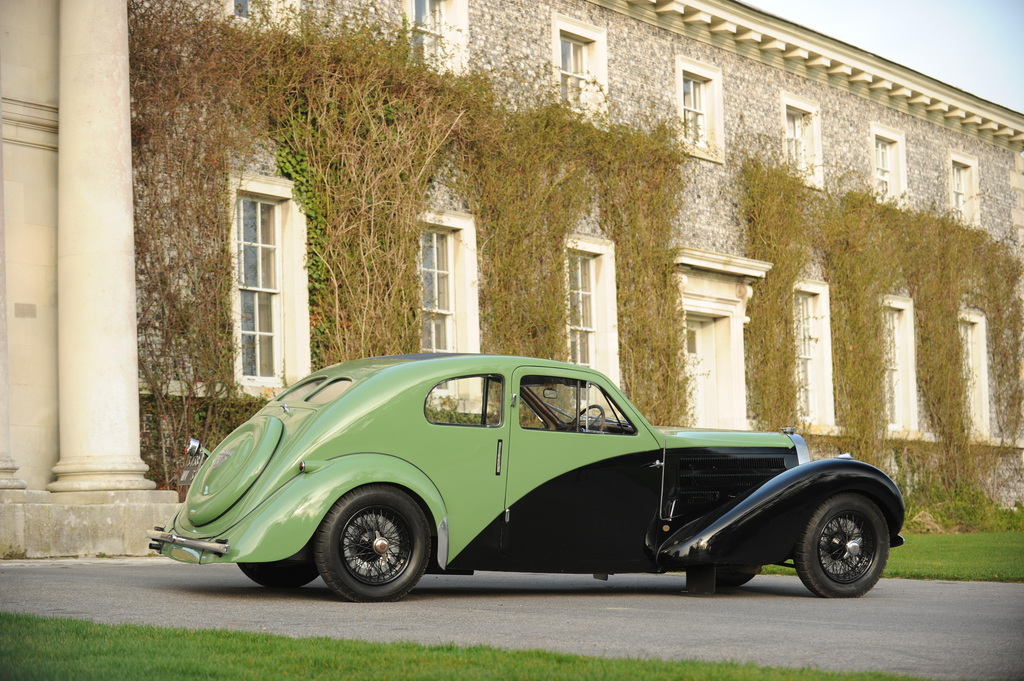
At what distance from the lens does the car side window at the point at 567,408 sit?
25.8 feet

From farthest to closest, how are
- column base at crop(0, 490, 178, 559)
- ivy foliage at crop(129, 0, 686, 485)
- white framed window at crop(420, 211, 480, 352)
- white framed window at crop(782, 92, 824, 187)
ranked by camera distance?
white framed window at crop(782, 92, 824, 187) → white framed window at crop(420, 211, 480, 352) → ivy foliage at crop(129, 0, 686, 485) → column base at crop(0, 490, 178, 559)

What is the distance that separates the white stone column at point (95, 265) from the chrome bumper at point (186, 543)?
4109 mm

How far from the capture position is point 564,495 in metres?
7.75

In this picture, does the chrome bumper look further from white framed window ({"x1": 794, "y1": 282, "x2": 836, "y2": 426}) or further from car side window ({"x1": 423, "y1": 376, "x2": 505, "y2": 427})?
white framed window ({"x1": 794, "y1": 282, "x2": 836, "y2": 426})

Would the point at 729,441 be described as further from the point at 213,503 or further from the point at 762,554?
the point at 213,503

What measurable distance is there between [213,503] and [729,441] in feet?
11.0

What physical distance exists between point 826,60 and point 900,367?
6.08 meters

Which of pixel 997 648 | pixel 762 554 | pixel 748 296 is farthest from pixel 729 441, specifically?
pixel 748 296

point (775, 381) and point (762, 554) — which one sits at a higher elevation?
point (775, 381)

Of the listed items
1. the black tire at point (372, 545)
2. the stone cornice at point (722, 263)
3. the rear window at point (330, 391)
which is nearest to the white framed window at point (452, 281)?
the stone cornice at point (722, 263)

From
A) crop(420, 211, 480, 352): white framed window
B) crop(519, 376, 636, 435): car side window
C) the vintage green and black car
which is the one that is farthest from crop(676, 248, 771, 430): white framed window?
crop(519, 376, 636, 435): car side window

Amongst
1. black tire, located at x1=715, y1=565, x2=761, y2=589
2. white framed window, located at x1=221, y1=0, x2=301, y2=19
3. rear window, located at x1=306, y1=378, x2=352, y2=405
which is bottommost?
black tire, located at x1=715, y1=565, x2=761, y2=589

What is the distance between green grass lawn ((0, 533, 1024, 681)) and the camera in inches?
179

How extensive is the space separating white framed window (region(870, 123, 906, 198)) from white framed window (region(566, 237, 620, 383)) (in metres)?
8.45
